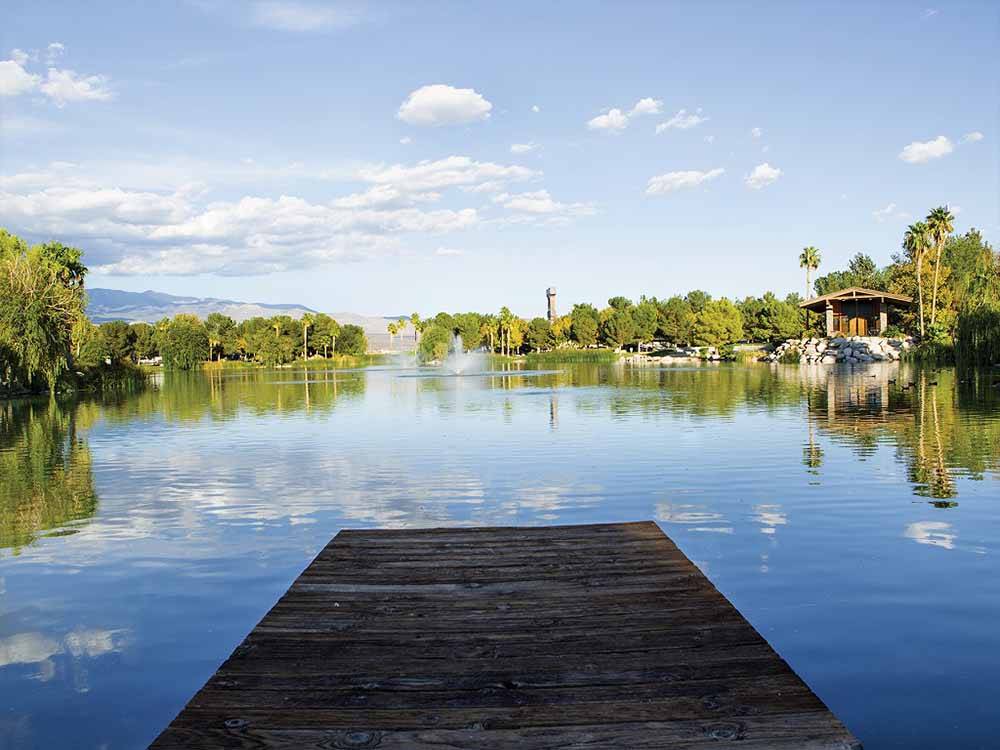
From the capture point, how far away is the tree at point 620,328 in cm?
14425

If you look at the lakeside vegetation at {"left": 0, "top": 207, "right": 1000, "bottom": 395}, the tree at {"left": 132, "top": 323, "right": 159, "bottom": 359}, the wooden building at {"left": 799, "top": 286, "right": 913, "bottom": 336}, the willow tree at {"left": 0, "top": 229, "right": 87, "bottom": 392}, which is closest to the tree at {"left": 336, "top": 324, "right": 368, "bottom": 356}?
the lakeside vegetation at {"left": 0, "top": 207, "right": 1000, "bottom": 395}

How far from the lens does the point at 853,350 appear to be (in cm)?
7856

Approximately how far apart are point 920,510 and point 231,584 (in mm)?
10416

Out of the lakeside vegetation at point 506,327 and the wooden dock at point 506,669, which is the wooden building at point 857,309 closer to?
the lakeside vegetation at point 506,327

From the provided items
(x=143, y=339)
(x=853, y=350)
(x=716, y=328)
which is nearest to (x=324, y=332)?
(x=143, y=339)

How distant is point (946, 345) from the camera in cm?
6512

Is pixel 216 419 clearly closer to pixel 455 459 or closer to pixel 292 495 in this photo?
pixel 455 459

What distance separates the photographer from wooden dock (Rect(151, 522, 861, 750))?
14.7ft

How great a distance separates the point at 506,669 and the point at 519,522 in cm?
726

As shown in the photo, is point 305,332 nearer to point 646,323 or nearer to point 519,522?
point 646,323

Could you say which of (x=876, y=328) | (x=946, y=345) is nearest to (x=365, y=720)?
(x=946, y=345)

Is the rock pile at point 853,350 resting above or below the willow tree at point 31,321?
below

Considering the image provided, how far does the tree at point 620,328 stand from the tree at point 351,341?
192 ft

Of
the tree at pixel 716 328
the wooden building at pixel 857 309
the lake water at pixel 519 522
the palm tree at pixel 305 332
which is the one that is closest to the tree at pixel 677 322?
the tree at pixel 716 328
